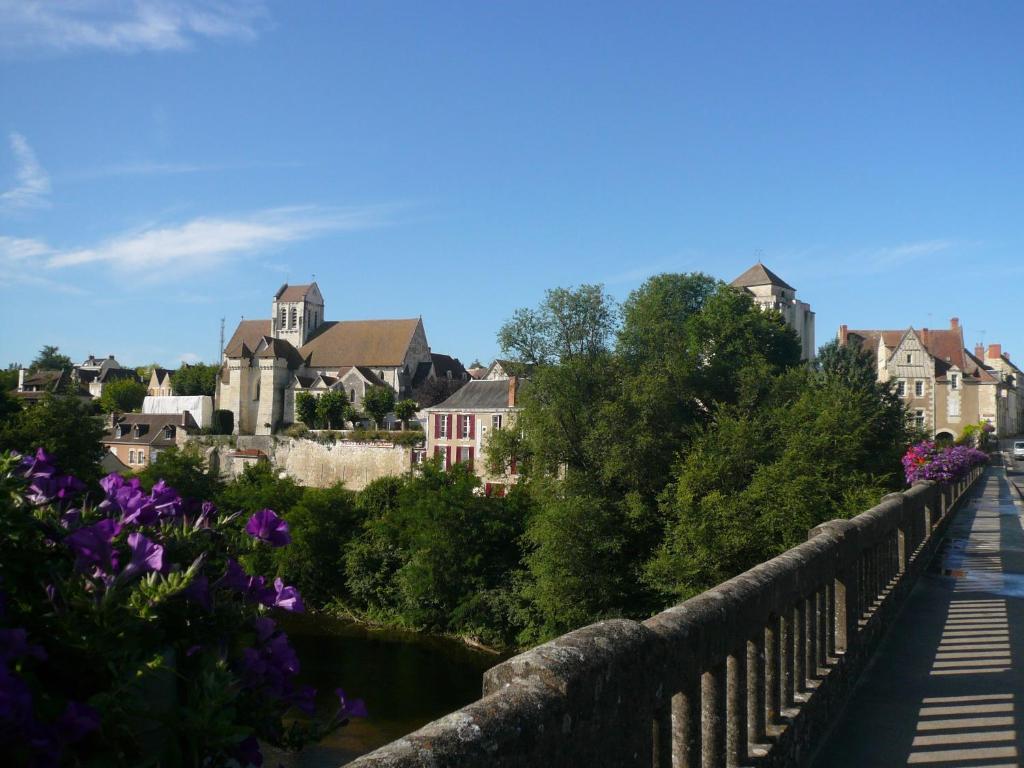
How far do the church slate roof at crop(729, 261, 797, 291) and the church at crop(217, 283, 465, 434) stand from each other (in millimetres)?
29845

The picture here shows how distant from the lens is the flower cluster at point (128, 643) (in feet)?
5.94

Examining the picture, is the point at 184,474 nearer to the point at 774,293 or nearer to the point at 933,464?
the point at 933,464

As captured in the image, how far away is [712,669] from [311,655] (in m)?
31.5

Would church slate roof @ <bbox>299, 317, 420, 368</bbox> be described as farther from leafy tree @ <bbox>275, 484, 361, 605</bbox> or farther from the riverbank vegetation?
leafy tree @ <bbox>275, 484, 361, 605</bbox>

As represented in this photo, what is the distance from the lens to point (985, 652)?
8.98 metres

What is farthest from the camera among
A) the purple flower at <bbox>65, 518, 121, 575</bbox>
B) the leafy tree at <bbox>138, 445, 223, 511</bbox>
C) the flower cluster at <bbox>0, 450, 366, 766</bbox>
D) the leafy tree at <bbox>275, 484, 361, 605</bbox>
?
the leafy tree at <bbox>138, 445, 223, 511</bbox>

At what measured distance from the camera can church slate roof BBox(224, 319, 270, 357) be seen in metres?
98.0

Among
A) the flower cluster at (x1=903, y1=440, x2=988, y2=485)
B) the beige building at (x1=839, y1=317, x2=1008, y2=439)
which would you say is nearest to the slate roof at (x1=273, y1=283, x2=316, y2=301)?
the beige building at (x1=839, y1=317, x2=1008, y2=439)

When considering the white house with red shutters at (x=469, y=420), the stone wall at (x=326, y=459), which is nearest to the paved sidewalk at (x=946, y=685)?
the white house with red shutters at (x=469, y=420)

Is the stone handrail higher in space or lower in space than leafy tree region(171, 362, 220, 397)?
lower

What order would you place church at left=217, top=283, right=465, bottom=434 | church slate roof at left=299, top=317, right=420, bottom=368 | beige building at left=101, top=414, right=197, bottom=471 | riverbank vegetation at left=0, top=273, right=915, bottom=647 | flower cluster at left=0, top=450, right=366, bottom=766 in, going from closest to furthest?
flower cluster at left=0, top=450, right=366, bottom=766
riverbank vegetation at left=0, top=273, right=915, bottom=647
beige building at left=101, top=414, right=197, bottom=471
church at left=217, top=283, right=465, bottom=434
church slate roof at left=299, top=317, right=420, bottom=368

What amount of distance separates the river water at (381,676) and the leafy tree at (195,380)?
60.5m

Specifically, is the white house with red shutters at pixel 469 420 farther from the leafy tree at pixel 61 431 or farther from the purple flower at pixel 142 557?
the purple flower at pixel 142 557

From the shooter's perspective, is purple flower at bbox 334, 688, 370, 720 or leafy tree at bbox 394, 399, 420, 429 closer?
purple flower at bbox 334, 688, 370, 720
